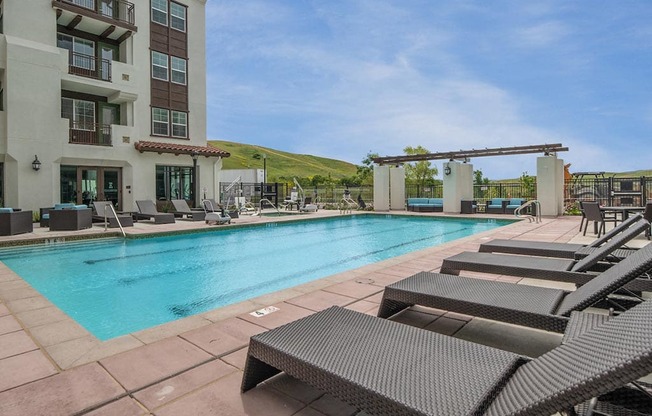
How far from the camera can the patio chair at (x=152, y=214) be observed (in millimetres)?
13844

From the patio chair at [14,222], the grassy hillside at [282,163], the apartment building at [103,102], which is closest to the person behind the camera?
the patio chair at [14,222]

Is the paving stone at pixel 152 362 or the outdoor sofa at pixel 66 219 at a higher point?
the outdoor sofa at pixel 66 219

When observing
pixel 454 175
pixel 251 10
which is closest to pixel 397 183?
pixel 454 175

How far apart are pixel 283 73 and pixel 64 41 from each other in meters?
20.7

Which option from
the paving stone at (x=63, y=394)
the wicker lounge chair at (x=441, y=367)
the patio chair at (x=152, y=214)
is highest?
the patio chair at (x=152, y=214)

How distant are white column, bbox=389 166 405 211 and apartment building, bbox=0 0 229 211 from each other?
9417mm

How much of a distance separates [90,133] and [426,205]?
15.8 metres

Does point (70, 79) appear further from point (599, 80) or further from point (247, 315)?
point (599, 80)

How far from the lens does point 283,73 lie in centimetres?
3512

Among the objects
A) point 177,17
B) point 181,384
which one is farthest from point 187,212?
point 181,384

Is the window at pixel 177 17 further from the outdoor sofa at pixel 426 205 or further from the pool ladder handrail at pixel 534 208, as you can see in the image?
the pool ladder handrail at pixel 534 208

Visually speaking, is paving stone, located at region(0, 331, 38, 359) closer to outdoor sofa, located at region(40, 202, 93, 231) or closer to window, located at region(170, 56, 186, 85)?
outdoor sofa, located at region(40, 202, 93, 231)

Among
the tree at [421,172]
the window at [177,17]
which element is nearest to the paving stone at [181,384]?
the window at [177,17]

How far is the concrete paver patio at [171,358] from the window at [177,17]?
18988 mm
